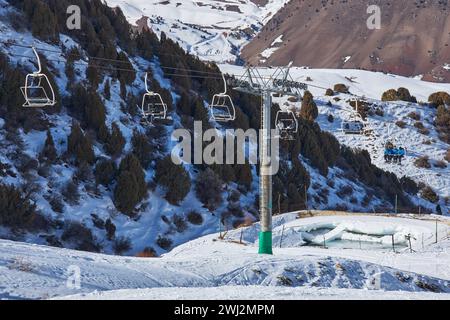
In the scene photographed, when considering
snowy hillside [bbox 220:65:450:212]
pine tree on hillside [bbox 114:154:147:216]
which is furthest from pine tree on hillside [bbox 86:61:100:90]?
snowy hillside [bbox 220:65:450:212]

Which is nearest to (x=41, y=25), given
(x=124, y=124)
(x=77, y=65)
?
(x=77, y=65)

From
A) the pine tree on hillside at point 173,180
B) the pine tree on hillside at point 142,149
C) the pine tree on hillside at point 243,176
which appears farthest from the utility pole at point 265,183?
the pine tree on hillside at point 243,176

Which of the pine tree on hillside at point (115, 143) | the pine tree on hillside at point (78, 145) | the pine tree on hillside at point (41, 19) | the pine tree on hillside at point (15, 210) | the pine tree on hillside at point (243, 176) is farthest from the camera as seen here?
the pine tree on hillside at point (243, 176)

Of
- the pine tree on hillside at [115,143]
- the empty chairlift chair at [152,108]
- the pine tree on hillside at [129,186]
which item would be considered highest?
the empty chairlift chair at [152,108]

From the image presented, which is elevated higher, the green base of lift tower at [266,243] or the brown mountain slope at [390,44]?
the brown mountain slope at [390,44]

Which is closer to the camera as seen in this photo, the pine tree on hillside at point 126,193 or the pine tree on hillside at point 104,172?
the pine tree on hillside at point 126,193

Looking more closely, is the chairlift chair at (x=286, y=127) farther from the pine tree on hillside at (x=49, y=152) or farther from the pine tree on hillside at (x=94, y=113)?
the pine tree on hillside at (x=49, y=152)

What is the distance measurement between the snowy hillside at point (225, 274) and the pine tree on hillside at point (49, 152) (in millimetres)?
9424

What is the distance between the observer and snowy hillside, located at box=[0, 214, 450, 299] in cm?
1302

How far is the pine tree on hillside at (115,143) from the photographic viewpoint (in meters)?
39.5

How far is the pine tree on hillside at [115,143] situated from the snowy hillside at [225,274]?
372 inches

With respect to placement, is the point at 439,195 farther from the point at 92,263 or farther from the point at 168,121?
the point at 92,263

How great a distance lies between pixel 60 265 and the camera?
50.9 ft

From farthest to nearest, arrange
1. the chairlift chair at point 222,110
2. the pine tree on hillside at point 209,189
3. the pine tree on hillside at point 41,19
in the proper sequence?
the pine tree on hillside at point 41,19
the pine tree on hillside at point 209,189
the chairlift chair at point 222,110
